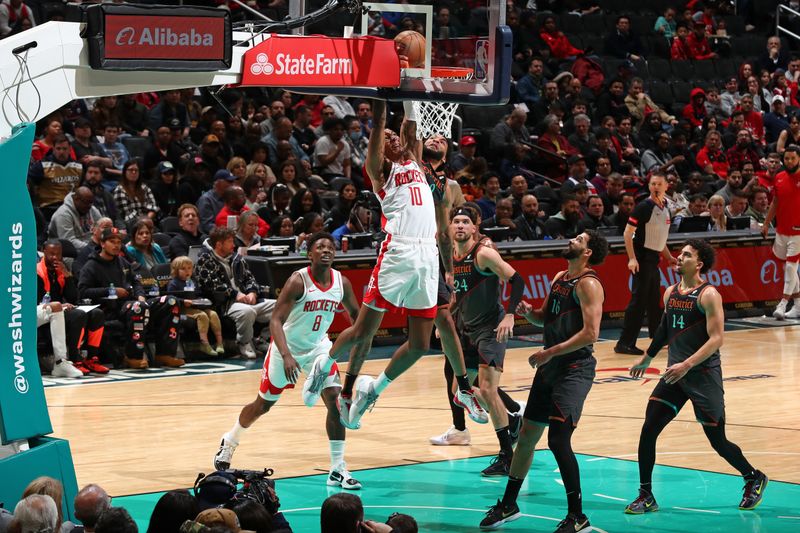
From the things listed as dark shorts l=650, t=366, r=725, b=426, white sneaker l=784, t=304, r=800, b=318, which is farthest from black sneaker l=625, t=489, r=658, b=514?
white sneaker l=784, t=304, r=800, b=318

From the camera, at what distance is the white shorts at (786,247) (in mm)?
18562

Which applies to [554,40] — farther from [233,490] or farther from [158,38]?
[233,490]

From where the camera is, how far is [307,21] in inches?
347

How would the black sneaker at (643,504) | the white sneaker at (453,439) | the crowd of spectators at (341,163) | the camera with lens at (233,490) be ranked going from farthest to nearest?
the crowd of spectators at (341,163) < the white sneaker at (453,439) < the black sneaker at (643,504) < the camera with lens at (233,490)

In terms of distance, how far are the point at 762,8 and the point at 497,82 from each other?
21.0 metres

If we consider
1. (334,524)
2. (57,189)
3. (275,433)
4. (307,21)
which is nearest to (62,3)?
(57,189)

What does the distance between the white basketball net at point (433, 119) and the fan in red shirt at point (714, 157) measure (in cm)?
1346

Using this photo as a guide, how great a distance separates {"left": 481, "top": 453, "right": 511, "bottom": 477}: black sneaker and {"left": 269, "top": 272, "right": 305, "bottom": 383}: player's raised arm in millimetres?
1814

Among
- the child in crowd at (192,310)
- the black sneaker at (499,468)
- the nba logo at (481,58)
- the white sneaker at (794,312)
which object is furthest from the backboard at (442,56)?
the white sneaker at (794,312)

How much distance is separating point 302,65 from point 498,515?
3208 millimetres

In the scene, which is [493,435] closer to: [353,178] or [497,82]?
[497,82]

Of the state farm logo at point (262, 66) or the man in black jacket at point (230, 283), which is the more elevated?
the state farm logo at point (262, 66)

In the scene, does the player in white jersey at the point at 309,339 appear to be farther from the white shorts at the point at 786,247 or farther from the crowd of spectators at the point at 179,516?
the white shorts at the point at 786,247

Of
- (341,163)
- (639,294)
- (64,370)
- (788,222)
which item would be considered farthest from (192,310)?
(788,222)
